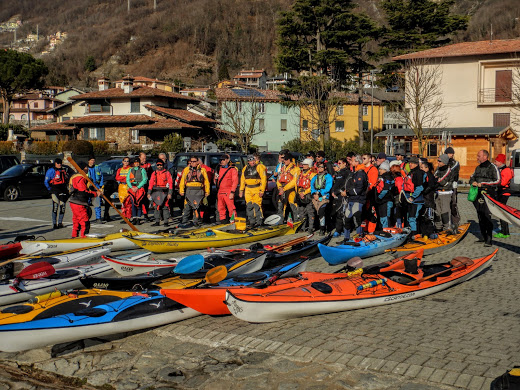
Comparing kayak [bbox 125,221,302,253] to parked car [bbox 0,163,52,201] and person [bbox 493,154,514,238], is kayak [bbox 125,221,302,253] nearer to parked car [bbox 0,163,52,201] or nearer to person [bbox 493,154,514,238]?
person [bbox 493,154,514,238]

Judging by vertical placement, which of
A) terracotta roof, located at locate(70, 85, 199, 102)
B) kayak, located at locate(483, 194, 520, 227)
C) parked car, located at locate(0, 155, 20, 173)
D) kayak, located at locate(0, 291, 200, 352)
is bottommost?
kayak, located at locate(0, 291, 200, 352)

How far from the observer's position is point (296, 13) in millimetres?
47312

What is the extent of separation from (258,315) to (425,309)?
7.88ft

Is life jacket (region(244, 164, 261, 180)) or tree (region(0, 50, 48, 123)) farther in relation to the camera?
tree (region(0, 50, 48, 123))

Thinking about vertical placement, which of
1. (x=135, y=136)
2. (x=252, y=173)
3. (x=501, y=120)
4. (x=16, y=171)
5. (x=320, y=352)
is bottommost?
(x=320, y=352)

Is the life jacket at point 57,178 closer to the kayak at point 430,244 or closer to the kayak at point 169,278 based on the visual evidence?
the kayak at point 169,278

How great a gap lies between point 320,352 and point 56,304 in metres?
3.38

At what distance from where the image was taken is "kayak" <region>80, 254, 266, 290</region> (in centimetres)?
803

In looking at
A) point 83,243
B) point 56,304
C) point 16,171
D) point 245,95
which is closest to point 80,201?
point 83,243

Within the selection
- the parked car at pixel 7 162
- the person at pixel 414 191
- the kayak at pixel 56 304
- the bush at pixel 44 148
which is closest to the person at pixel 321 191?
the person at pixel 414 191

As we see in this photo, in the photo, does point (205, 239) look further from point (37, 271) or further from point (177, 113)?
point (177, 113)

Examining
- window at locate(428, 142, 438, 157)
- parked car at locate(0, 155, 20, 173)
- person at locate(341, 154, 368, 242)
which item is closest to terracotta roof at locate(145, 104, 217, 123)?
window at locate(428, 142, 438, 157)

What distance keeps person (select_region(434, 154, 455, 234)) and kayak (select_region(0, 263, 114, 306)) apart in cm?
753

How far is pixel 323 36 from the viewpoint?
158 ft
